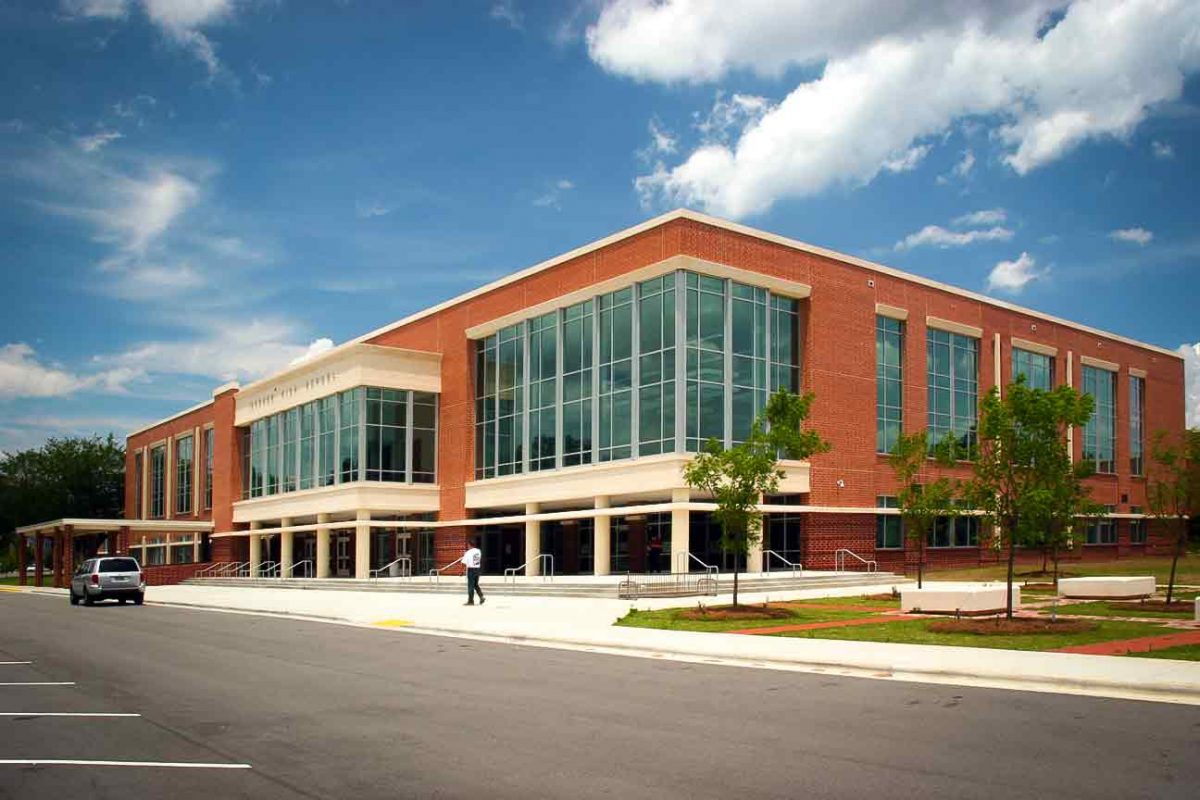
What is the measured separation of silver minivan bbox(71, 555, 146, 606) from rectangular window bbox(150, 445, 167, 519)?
2001 inches

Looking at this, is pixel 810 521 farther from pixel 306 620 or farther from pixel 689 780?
pixel 689 780

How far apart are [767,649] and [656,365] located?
23193 mm

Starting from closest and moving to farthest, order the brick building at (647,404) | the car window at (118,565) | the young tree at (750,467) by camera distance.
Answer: the young tree at (750,467), the car window at (118,565), the brick building at (647,404)

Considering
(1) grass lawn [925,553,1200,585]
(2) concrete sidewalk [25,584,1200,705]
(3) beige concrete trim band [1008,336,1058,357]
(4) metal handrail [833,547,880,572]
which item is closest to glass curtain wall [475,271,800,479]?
(4) metal handrail [833,547,880,572]

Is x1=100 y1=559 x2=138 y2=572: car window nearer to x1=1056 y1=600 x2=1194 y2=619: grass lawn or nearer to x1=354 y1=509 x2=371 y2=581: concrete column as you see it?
x1=354 y1=509 x2=371 y2=581: concrete column

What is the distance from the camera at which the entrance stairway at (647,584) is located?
31391 millimetres

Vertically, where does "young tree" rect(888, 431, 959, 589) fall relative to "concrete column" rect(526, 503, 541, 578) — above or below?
above

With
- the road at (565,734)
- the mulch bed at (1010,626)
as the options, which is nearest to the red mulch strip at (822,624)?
the mulch bed at (1010,626)

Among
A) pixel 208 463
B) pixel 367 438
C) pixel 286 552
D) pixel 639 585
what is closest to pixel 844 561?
pixel 639 585

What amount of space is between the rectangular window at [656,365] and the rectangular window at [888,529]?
11472mm

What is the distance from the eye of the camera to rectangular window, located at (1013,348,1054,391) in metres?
54.1

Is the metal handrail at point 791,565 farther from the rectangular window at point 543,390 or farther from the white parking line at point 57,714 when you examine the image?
the white parking line at point 57,714

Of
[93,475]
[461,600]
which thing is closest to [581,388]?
[461,600]

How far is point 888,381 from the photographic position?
47.0 meters
